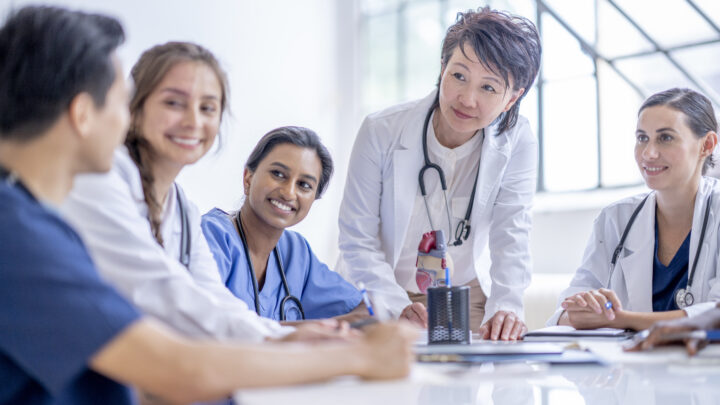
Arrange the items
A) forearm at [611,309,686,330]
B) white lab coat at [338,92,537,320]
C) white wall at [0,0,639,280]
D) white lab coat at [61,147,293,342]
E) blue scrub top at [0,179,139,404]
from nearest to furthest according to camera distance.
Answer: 1. blue scrub top at [0,179,139,404]
2. white lab coat at [61,147,293,342]
3. forearm at [611,309,686,330]
4. white lab coat at [338,92,537,320]
5. white wall at [0,0,639,280]

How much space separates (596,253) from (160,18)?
12.6 ft

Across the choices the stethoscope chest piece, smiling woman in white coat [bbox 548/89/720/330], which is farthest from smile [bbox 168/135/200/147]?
the stethoscope chest piece

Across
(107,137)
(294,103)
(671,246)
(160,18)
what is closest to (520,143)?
(671,246)

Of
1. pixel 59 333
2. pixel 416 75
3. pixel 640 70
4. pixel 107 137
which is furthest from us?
pixel 416 75

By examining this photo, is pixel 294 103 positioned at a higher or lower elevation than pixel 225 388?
higher

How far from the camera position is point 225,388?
0.75 meters

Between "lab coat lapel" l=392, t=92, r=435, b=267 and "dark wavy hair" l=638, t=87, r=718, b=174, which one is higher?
"dark wavy hair" l=638, t=87, r=718, b=174

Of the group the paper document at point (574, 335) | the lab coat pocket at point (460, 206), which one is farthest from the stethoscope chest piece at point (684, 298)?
the lab coat pocket at point (460, 206)

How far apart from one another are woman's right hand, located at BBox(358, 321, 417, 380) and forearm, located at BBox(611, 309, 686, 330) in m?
0.95

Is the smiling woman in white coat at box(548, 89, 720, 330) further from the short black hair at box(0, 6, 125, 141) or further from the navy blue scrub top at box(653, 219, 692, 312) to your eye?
the short black hair at box(0, 6, 125, 141)

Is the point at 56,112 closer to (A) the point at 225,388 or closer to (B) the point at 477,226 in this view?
(A) the point at 225,388

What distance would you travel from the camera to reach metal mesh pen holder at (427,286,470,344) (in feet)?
4.42

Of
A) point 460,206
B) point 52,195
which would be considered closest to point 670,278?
point 460,206

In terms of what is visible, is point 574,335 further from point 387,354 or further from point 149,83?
point 149,83
